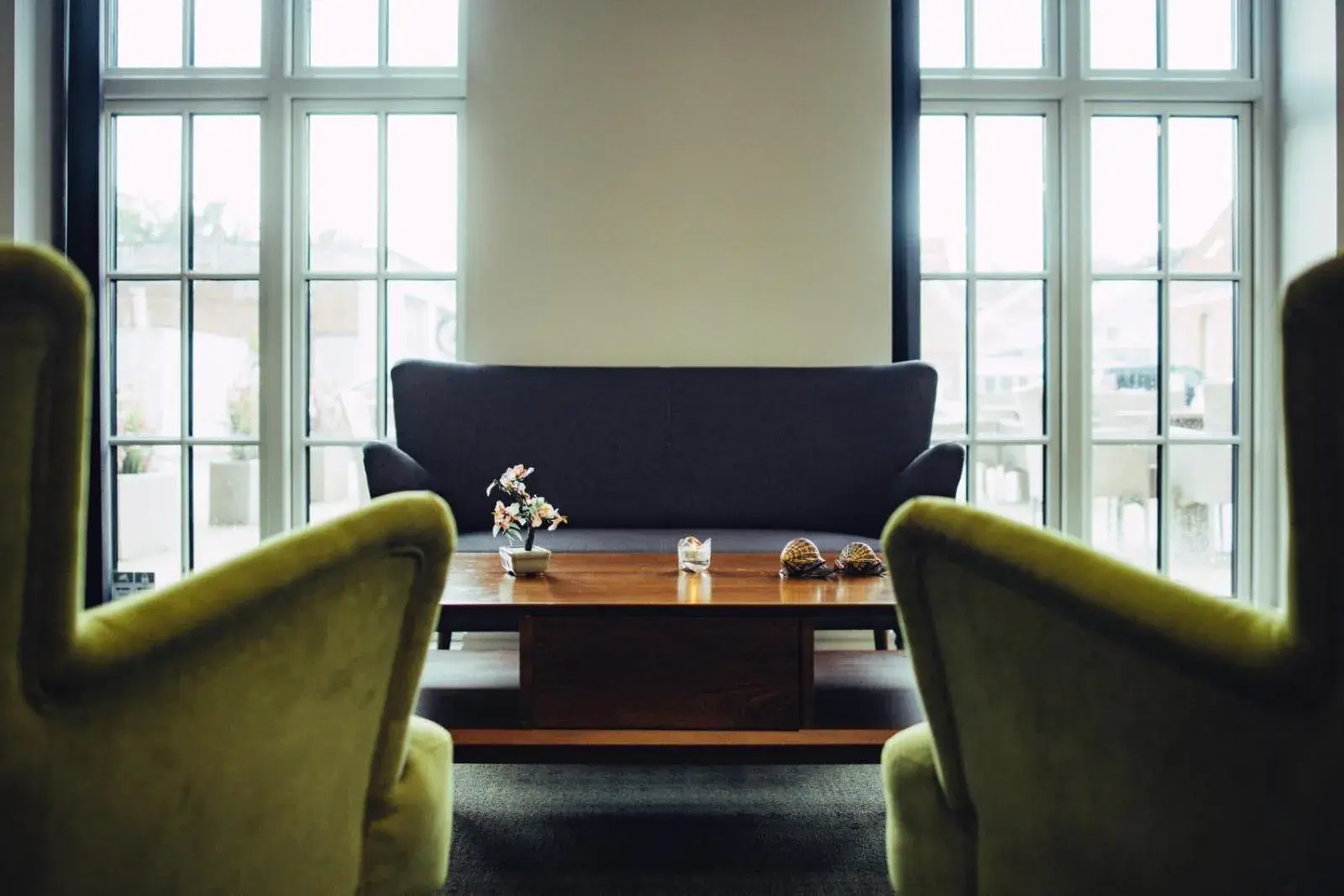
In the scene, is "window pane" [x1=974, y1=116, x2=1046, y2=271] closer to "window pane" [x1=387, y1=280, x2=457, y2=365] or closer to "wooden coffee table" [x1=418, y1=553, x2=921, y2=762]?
"window pane" [x1=387, y1=280, x2=457, y2=365]

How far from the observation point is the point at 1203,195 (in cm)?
347

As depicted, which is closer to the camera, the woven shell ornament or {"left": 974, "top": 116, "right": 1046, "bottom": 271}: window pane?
the woven shell ornament

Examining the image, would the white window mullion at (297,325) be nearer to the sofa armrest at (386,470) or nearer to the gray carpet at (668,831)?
the sofa armrest at (386,470)

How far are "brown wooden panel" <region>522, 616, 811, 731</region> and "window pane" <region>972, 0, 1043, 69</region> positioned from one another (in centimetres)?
306

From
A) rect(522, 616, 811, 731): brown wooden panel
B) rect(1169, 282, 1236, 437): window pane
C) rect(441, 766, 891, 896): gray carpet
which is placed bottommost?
rect(441, 766, 891, 896): gray carpet

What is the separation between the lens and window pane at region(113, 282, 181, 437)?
3.47m

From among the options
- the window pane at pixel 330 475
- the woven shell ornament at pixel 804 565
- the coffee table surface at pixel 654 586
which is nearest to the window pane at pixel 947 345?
the coffee table surface at pixel 654 586

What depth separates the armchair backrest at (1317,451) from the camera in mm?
514

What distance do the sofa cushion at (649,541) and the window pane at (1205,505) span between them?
1.68 meters

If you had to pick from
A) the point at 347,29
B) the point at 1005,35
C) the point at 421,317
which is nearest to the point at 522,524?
the point at 421,317

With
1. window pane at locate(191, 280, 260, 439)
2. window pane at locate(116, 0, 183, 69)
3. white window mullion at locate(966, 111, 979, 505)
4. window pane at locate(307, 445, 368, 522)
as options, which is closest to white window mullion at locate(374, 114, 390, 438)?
window pane at locate(307, 445, 368, 522)

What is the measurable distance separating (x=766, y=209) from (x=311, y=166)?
1971mm

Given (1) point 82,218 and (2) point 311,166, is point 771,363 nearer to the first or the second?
(2) point 311,166

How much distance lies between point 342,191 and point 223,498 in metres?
1.42
